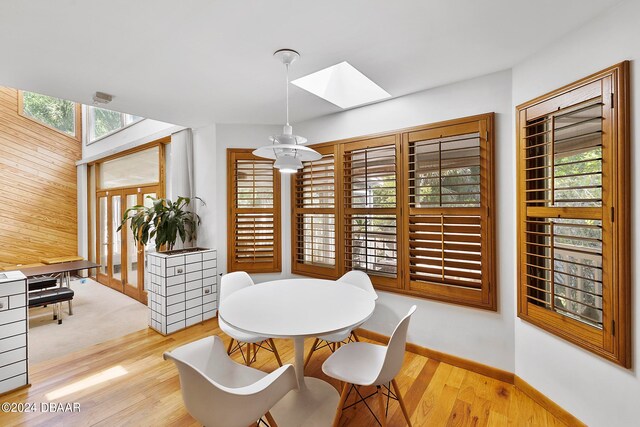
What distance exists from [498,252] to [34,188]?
7844mm

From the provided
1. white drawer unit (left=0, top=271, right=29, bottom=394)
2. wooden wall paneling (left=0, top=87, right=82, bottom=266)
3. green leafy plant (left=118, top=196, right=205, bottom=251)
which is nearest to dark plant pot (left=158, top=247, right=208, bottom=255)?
green leafy plant (left=118, top=196, right=205, bottom=251)

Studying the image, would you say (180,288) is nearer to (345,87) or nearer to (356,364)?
(356,364)

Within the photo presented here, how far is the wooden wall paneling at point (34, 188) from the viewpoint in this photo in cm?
526

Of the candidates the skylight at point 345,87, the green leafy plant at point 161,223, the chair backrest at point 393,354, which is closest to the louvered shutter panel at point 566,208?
the chair backrest at point 393,354

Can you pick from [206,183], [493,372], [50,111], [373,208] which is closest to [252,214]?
[206,183]

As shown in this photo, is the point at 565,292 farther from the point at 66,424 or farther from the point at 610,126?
the point at 66,424

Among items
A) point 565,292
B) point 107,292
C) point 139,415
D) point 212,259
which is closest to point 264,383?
point 139,415

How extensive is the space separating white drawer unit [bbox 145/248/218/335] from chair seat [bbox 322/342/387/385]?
2.21 metres

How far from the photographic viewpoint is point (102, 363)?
2.58m

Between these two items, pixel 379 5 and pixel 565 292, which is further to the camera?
pixel 565 292

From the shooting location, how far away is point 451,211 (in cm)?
246

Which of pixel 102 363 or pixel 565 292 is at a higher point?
pixel 565 292

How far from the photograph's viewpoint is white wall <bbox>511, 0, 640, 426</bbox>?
1.49 m

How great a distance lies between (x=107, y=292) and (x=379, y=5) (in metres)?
5.88
